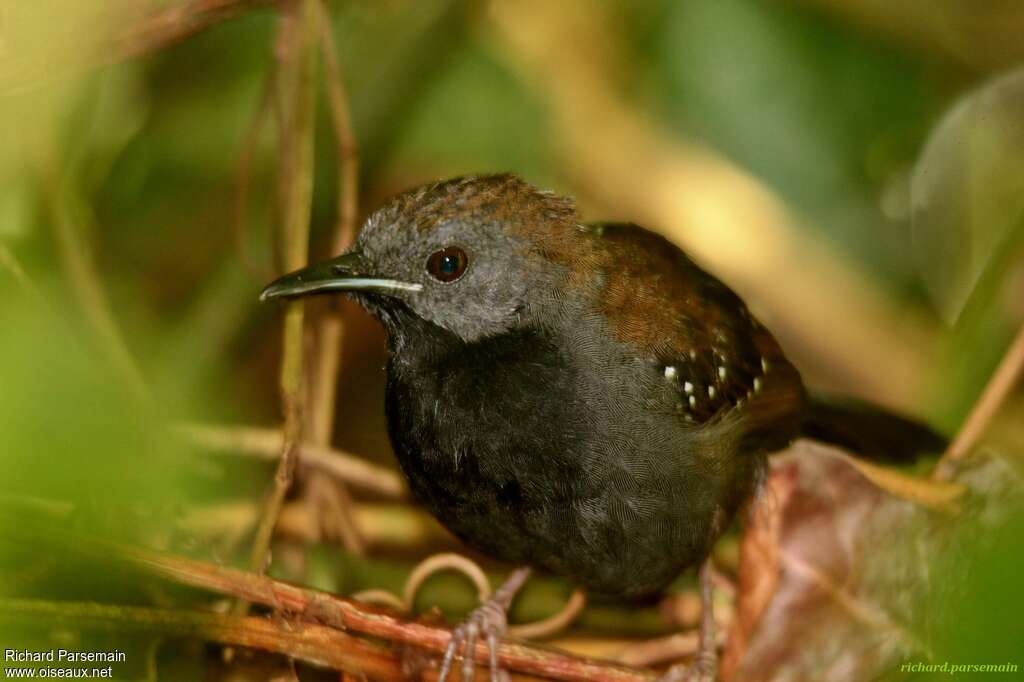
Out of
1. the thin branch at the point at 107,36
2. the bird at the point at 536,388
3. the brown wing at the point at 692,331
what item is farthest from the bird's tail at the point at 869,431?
the thin branch at the point at 107,36

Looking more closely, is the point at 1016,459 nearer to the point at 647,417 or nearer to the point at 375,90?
the point at 647,417

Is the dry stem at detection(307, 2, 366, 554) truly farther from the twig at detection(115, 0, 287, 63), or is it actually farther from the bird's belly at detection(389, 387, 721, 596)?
the bird's belly at detection(389, 387, 721, 596)

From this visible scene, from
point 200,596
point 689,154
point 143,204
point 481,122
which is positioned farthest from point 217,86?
point 200,596

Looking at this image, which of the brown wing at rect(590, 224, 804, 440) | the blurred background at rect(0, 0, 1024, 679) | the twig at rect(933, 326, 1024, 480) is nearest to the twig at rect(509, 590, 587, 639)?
the blurred background at rect(0, 0, 1024, 679)

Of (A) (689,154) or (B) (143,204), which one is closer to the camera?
(B) (143,204)

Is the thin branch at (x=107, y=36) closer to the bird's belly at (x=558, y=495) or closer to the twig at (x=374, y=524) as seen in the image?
the bird's belly at (x=558, y=495)

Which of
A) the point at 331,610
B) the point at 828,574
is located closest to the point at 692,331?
the point at 828,574
